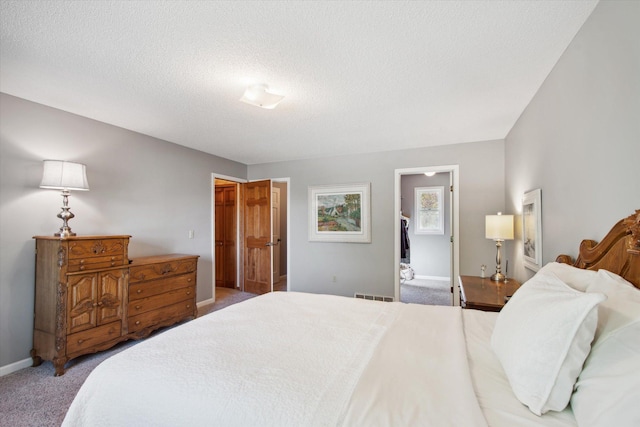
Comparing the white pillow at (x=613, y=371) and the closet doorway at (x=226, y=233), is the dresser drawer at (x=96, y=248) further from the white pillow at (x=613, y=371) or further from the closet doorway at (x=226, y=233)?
the white pillow at (x=613, y=371)

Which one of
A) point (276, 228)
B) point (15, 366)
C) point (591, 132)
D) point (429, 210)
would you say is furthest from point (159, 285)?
point (429, 210)

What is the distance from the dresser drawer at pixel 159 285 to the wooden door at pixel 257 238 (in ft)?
4.71

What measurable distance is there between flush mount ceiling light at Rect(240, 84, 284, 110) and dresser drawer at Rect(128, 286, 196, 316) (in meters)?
2.38

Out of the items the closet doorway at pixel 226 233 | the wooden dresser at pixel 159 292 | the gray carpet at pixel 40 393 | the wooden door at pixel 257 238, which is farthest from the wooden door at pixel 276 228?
the gray carpet at pixel 40 393

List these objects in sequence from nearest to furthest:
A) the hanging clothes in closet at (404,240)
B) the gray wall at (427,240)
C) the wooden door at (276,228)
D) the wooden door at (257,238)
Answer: the wooden door at (257,238) < the hanging clothes in closet at (404,240) < the wooden door at (276,228) < the gray wall at (427,240)

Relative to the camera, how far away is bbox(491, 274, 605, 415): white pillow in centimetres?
81

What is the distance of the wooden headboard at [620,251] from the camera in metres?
1.02

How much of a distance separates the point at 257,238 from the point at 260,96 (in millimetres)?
3104

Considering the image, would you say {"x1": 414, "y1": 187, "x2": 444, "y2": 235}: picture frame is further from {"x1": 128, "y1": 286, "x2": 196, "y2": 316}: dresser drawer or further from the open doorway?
{"x1": 128, "y1": 286, "x2": 196, "y2": 316}: dresser drawer

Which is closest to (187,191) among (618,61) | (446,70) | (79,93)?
(79,93)

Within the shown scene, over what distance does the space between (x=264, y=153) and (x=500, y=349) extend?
393 centimetres

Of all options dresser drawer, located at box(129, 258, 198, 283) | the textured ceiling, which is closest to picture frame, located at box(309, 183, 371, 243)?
the textured ceiling

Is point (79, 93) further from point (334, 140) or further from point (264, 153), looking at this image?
point (334, 140)

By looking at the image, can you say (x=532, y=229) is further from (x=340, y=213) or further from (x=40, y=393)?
(x=40, y=393)
